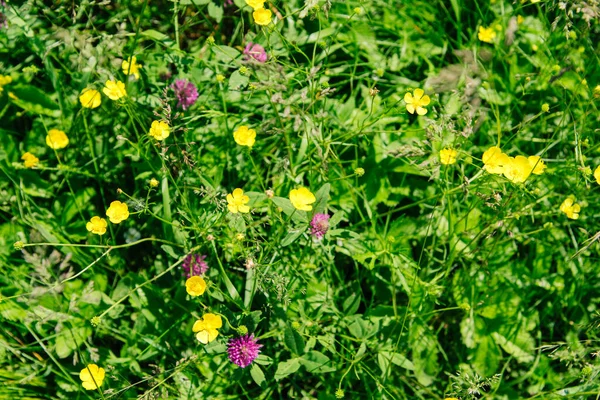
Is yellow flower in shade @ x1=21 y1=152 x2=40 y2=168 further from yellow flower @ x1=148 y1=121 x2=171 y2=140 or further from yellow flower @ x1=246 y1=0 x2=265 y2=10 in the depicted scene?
yellow flower @ x1=246 y1=0 x2=265 y2=10

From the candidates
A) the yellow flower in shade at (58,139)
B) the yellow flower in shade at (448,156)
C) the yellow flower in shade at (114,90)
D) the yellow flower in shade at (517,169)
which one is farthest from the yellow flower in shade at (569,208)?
the yellow flower in shade at (58,139)

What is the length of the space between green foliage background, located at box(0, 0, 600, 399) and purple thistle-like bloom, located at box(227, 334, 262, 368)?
4cm

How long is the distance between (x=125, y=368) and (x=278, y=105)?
1337 mm

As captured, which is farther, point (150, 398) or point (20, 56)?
point (20, 56)

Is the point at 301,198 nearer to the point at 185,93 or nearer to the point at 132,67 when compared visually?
the point at 185,93

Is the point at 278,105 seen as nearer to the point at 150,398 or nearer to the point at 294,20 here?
the point at 294,20

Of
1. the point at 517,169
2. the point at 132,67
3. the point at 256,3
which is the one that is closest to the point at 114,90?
the point at 132,67

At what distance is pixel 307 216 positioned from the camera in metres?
2.13

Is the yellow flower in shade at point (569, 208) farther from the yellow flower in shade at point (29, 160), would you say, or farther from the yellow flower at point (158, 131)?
the yellow flower in shade at point (29, 160)

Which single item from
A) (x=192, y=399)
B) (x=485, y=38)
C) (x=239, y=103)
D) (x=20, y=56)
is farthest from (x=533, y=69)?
(x=20, y=56)

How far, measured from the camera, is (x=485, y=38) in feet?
9.00

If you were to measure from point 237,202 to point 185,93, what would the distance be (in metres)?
0.72

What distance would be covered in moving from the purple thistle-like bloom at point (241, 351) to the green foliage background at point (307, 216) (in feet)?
0.14

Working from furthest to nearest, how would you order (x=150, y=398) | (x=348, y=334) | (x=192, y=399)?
1. (x=348, y=334)
2. (x=192, y=399)
3. (x=150, y=398)
